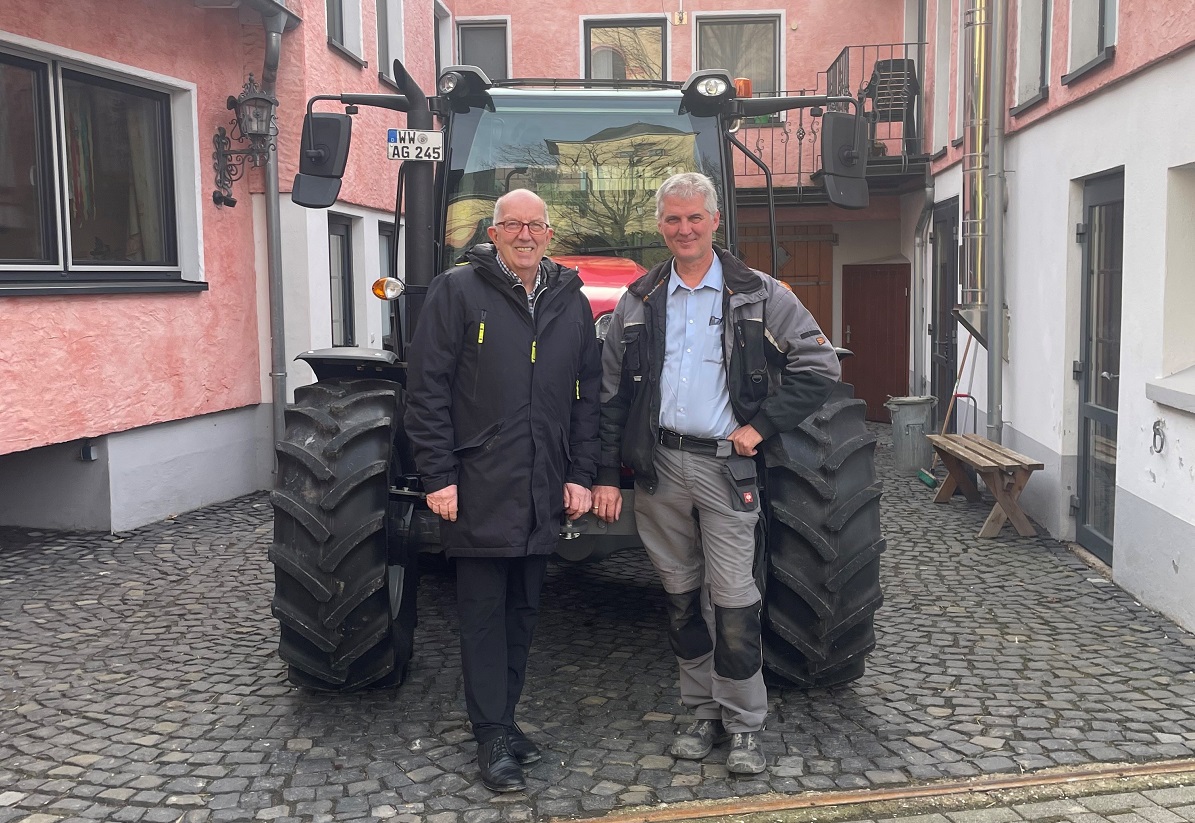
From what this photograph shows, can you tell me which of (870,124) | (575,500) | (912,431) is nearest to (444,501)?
(575,500)

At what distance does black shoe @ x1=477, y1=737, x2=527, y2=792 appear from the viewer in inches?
149

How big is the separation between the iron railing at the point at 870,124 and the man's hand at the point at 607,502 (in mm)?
9317

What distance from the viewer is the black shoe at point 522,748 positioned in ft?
13.1

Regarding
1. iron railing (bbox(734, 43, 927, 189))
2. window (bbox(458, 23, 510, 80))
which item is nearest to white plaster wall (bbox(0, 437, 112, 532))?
iron railing (bbox(734, 43, 927, 189))

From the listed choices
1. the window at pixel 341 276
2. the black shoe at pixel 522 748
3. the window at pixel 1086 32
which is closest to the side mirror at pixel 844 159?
the black shoe at pixel 522 748

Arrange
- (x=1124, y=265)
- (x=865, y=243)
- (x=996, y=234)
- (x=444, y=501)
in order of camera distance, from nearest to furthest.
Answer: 1. (x=444, y=501)
2. (x=1124, y=265)
3. (x=996, y=234)
4. (x=865, y=243)

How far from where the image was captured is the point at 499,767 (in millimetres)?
3814

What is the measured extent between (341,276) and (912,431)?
5.73 metres

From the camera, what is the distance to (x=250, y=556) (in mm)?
7363

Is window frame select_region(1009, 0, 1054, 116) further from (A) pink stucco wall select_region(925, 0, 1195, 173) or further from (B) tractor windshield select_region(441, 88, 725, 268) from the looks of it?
(B) tractor windshield select_region(441, 88, 725, 268)

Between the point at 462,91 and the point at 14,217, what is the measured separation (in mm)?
3508

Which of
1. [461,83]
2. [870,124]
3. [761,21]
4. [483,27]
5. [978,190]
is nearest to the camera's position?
[461,83]

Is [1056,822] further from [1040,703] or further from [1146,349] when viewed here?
[1146,349]

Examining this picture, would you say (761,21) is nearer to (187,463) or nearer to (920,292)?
(920,292)
